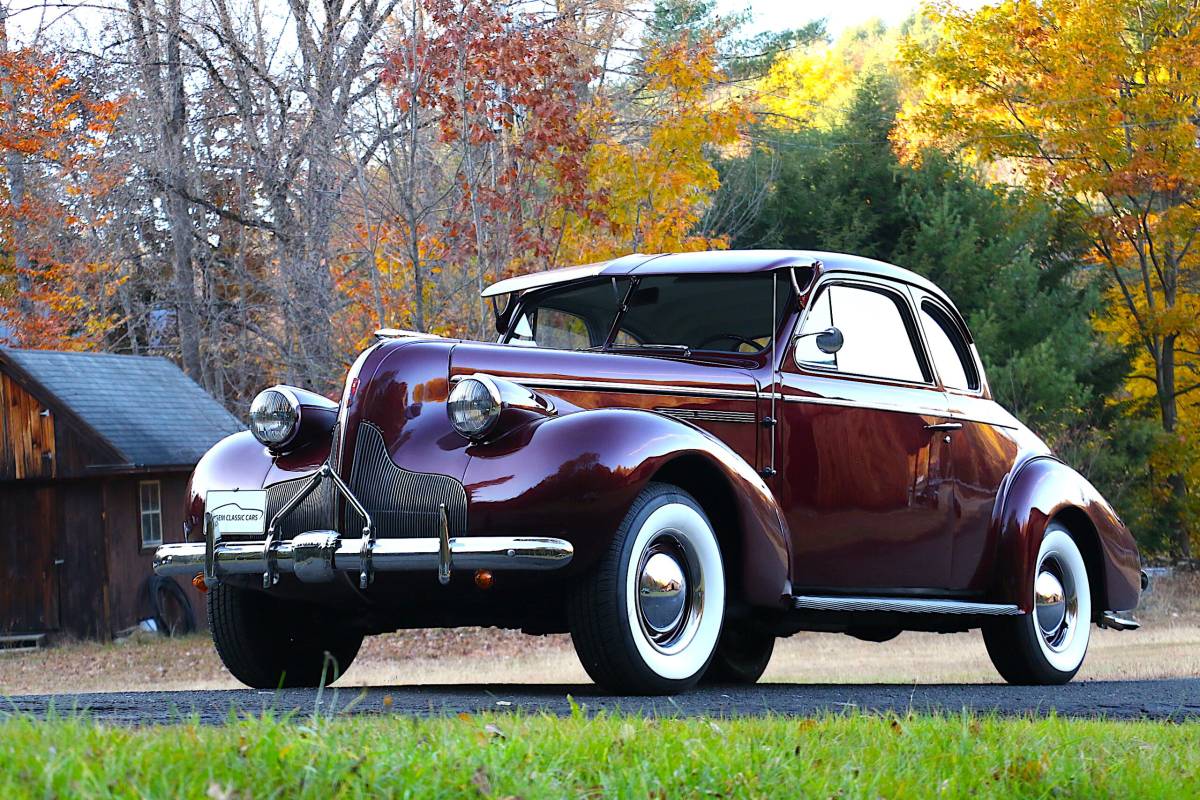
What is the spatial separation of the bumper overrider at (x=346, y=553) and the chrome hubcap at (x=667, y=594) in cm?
42

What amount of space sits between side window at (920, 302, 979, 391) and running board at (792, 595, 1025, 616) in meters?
1.23

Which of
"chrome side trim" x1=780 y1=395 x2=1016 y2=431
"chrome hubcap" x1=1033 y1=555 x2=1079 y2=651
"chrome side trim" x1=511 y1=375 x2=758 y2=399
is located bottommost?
"chrome hubcap" x1=1033 y1=555 x2=1079 y2=651

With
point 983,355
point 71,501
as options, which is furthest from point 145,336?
point 983,355

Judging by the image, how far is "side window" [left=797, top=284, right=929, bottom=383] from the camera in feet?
24.8

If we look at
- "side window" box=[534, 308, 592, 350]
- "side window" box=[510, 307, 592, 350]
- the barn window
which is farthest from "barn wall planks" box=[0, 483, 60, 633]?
"side window" box=[534, 308, 592, 350]

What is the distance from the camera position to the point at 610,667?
5.84 meters

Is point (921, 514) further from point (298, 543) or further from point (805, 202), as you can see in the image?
point (805, 202)

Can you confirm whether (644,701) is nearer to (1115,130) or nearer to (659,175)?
(659,175)

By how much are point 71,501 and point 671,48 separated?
11.4 meters

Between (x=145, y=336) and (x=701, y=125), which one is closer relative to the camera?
(x=701, y=125)

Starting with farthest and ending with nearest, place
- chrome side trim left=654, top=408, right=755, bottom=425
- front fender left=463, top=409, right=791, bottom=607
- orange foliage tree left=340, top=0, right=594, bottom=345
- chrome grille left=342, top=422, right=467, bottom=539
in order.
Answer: orange foliage tree left=340, top=0, right=594, bottom=345
chrome side trim left=654, top=408, right=755, bottom=425
chrome grille left=342, top=422, right=467, bottom=539
front fender left=463, top=409, right=791, bottom=607

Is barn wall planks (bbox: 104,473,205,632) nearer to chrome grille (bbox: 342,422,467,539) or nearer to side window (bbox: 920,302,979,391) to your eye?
side window (bbox: 920,302,979,391)

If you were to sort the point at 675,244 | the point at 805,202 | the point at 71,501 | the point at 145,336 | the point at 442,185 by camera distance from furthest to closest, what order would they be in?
the point at 145,336, the point at 805,202, the point at 71,501, the point at 442,185, the point at 675,244

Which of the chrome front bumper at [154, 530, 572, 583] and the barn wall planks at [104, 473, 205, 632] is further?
the barn wall planks at [104, 473, 205, 632]
